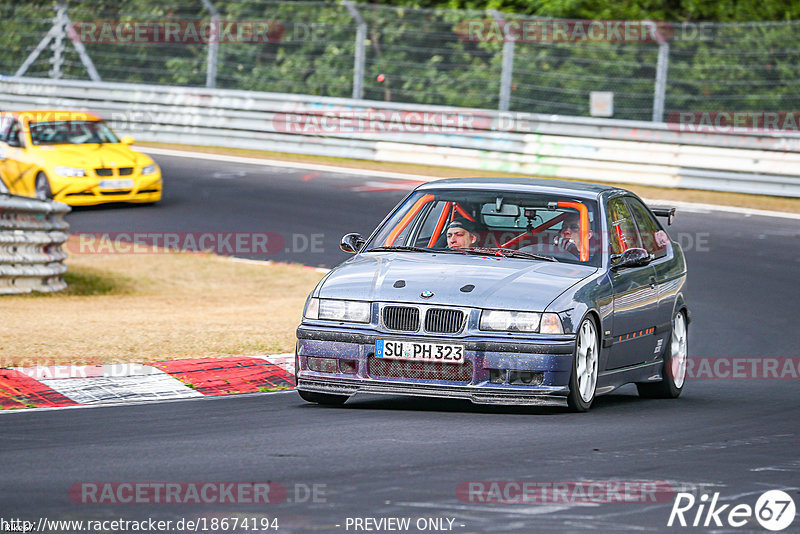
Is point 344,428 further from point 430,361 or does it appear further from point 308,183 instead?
point 308,183

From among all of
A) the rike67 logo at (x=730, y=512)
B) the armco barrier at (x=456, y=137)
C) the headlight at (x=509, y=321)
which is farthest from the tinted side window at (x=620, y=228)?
the armco barrier at (x=456, y=137)

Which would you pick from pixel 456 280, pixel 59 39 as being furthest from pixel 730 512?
pixel 59 39

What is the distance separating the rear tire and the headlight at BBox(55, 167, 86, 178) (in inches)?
502

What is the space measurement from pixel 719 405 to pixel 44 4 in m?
23.6

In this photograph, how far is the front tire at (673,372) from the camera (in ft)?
32.9

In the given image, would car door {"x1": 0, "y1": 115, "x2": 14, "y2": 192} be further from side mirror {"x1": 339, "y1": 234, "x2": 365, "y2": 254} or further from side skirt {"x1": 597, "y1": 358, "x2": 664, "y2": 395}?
side skirt {"x1": 597, "y1": 358, "x2": 664, "y2": 395}

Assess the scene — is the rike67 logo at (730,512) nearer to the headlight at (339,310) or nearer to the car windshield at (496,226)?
the headlight at (339,310)

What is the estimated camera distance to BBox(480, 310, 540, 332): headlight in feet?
26.5

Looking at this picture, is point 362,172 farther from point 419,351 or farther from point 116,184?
point 419,351

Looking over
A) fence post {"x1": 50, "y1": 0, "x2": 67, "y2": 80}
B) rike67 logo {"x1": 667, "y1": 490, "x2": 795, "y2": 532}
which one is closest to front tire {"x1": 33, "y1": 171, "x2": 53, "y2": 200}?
fence post {"x1": 50, "y1": 0, "x2": 67, "y2": 80}

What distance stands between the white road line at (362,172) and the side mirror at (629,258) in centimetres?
1066

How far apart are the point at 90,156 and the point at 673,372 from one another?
13.1 metres

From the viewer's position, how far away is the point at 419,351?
8.13m

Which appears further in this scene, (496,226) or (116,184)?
(116,184)
